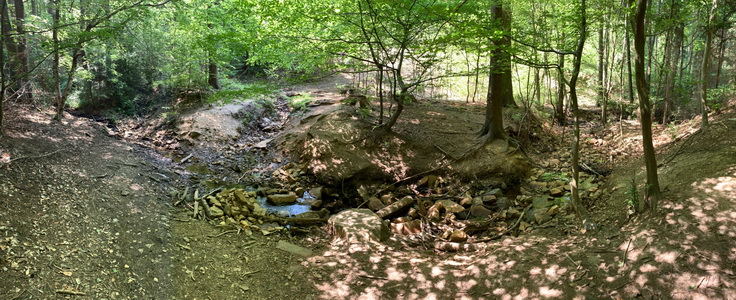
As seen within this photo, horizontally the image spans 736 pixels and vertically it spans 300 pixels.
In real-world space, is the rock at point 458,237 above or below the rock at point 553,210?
below

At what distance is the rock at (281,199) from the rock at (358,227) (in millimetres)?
1545

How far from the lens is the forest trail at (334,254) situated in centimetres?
366

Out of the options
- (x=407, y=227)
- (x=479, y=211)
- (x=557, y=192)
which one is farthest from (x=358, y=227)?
(x=557, y=192)

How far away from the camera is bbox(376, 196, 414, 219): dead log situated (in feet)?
22.9

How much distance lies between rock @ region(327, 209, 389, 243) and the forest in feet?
0.13

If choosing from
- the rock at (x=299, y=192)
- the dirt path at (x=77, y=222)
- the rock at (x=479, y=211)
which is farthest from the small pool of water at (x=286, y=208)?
the rock at (x=479, y=211)

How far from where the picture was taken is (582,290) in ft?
12.5

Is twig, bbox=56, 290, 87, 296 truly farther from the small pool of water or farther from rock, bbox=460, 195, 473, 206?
rock, bbox=460, 195, 473, 206

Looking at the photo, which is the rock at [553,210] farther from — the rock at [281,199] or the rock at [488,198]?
the rock at [281,199]

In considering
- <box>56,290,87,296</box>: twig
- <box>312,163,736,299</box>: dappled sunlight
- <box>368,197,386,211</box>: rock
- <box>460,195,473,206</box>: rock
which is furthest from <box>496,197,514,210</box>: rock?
<box>56,290,87,296</box>: twig

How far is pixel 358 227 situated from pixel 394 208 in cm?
139

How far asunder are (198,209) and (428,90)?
15.9m

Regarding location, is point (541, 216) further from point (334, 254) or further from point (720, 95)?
point (720, 95)

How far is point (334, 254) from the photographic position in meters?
5.40
